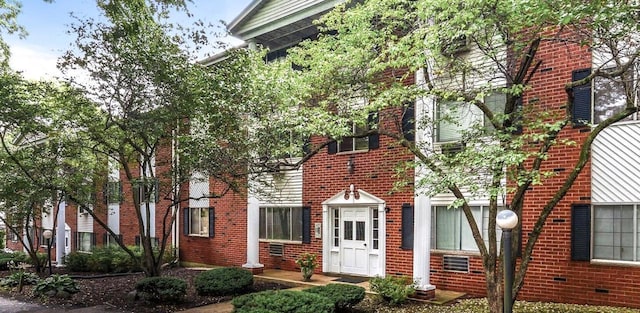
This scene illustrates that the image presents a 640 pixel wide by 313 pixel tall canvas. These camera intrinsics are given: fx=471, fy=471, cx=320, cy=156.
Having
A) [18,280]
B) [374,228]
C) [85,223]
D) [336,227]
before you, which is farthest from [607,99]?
[85,223]

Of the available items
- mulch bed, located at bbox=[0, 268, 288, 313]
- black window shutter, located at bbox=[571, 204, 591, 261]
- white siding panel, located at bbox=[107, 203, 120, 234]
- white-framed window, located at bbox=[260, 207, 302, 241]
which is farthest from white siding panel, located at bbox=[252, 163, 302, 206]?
white siding panel, located at bbox=[107, 203, 120, 234]

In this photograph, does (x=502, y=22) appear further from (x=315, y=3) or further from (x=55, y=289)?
(x=55, y=289)

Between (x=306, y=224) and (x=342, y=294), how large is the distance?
5296 millimetres

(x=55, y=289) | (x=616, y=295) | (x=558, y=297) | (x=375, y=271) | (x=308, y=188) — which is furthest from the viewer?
(x=308, y=188)

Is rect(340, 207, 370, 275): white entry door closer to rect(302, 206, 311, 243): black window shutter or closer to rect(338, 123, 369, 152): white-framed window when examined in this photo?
rect(302, 206, 311, 243): black window shutter

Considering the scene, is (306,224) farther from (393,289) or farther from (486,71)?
(486,71)

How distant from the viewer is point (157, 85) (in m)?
9.75

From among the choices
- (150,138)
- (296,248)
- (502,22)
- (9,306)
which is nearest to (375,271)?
(296,248)

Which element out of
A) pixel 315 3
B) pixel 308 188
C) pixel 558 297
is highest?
pixel 315 3

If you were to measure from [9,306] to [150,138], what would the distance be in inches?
202

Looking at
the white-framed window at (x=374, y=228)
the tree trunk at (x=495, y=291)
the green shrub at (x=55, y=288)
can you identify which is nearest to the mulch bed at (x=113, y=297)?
the green shrub at (x=55, y=288)

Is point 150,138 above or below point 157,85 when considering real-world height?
below

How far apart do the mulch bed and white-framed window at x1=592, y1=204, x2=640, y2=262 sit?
717 centimetres

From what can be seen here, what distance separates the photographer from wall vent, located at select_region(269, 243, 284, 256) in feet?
48.2
